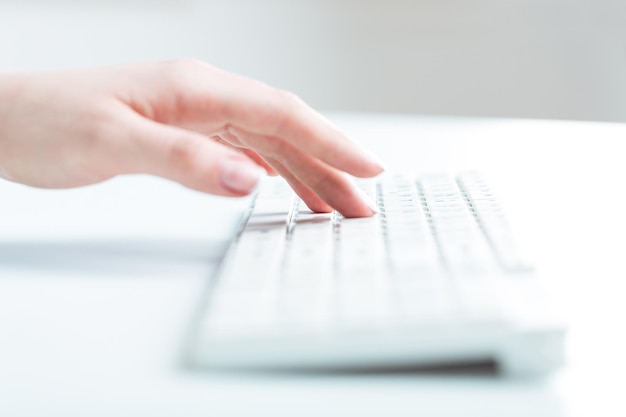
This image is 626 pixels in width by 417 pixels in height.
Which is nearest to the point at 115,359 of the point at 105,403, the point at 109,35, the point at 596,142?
the point at 105,403

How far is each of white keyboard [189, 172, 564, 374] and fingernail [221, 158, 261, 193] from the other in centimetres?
4

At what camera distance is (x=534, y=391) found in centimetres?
34

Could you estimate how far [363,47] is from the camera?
2070 mm

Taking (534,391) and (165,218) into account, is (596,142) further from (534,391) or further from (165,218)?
(534,391)

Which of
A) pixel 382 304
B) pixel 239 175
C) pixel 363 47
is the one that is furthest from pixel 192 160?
pixel 363 47

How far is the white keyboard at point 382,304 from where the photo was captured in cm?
34

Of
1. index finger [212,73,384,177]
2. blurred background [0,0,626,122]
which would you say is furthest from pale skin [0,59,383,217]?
blurred background [0,0,626,122]

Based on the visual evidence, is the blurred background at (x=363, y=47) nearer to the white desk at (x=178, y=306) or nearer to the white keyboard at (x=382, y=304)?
the white desk at (x=178, y=306)

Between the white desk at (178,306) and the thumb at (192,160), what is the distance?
0.06m

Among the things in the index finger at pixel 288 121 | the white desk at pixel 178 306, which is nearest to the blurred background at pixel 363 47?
the white desk at pixel 178 306

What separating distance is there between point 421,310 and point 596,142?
72 cm

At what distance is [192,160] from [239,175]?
33mm

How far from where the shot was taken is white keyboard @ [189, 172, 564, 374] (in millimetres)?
337

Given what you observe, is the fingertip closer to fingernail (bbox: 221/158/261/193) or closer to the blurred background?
fingernail (bbox: 221/158/261/193)
